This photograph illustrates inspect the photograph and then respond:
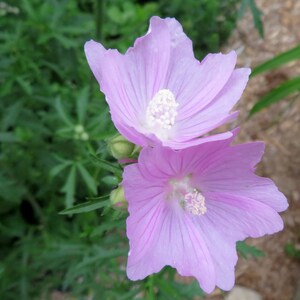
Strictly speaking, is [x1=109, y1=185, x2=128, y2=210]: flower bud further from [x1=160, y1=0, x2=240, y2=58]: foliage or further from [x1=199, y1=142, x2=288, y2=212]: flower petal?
[x1=160, y1=0, x2=240, y2=58]: foliage

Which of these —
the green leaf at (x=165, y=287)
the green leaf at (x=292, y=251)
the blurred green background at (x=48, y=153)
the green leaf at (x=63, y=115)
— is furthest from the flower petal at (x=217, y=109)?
the green leaf at (x=292, y=251)

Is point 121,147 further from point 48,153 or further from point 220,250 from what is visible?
point 48,153

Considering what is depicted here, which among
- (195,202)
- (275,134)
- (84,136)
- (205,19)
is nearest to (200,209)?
(195,202)

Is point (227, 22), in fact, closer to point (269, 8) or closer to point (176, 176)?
point (269, 8)

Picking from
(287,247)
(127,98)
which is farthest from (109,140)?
(287,247)

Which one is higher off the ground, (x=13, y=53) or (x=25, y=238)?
(x=13, y=53)

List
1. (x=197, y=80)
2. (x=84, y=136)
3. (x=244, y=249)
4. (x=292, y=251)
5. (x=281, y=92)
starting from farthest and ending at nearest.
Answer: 1. (x=292, y=251)
2. (x=281, y=92)
3. (x=84, y=136)
4. (x=244, y=249)
5. (x=197, y=80)
